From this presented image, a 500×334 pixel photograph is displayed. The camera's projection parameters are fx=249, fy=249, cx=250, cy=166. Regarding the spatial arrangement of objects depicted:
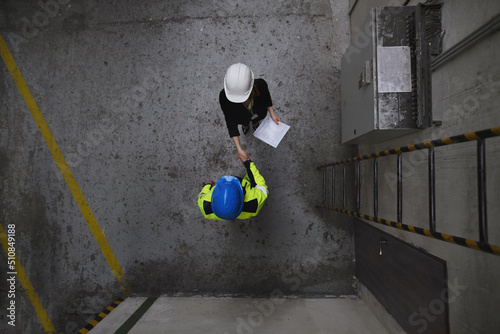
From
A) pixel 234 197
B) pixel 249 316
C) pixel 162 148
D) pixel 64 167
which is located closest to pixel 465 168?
pixel 234 197

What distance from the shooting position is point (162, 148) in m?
3.65

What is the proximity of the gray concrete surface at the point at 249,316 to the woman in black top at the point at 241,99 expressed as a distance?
203 centimetres

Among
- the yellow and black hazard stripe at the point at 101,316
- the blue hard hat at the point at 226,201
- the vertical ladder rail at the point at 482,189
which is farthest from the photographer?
the yellow and black hazard stripe at the point at 101,316

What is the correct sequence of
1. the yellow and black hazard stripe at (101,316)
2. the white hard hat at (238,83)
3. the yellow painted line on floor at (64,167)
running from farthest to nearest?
the yellow painted line on floor at (64,167) → the yellow and black hazard stripe at (101,316) → the white hard hat at (238,83)

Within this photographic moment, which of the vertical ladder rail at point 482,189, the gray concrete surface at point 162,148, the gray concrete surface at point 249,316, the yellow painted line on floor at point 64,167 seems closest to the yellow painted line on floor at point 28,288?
the gray concrete surface at point 162,148

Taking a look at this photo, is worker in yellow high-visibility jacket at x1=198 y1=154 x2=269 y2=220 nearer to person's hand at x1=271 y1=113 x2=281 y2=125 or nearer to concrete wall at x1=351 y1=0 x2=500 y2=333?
person's hand at x1=271 y1=113 x2=281 y2=125

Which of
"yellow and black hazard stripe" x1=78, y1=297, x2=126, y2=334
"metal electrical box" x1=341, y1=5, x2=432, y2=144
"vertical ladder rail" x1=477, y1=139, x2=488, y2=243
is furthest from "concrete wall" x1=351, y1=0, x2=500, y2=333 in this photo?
"yellow and black hazard stripe" x1=78, y1=297, x2=126, y2=334

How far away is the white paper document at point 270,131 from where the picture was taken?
3.06 meters

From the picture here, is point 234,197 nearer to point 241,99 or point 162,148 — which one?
point 241,99

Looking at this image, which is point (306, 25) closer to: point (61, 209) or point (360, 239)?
point (360, 239)

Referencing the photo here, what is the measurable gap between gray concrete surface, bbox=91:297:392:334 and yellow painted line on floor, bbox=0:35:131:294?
0.55 m

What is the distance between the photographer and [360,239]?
10.7ft

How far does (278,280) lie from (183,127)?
2.59 metres

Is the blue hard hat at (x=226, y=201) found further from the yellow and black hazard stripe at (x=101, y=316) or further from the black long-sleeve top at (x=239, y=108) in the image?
the yellow and black hazard stripe at (x=101, y=316)
